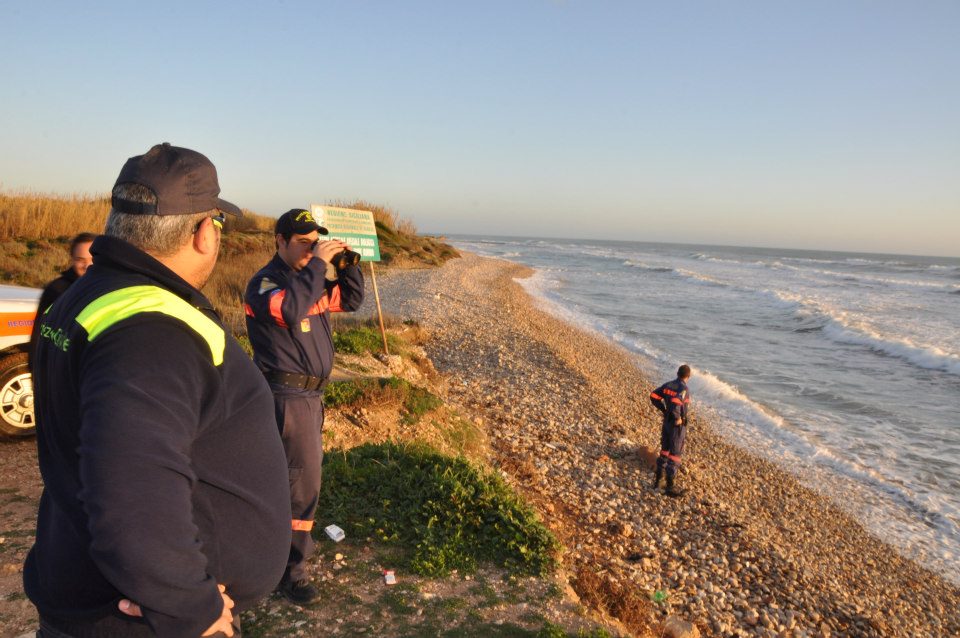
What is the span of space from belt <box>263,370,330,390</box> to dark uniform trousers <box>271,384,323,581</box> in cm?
4

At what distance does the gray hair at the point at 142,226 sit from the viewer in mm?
1646

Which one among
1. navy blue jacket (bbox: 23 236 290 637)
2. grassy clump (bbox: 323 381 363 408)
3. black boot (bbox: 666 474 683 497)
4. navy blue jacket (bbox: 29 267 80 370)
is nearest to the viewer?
navy blue jacket (bbox: 23 236 290 637)

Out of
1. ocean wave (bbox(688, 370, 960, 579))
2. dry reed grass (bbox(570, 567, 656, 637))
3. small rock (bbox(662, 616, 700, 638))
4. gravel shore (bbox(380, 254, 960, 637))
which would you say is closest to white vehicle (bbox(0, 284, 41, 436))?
→ gravel shore (bbox(380, 254, 960, 637))

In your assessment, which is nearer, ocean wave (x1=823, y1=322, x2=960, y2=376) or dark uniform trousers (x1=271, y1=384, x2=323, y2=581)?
dark uniform trousers (x1=271, y1=384, x2=323, y2=581)

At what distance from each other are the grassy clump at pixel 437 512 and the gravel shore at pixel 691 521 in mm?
679

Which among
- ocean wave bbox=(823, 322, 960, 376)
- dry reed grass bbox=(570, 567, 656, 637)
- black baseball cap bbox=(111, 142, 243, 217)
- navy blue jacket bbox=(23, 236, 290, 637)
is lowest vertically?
dry reed grass bbox=(570, 567, 656, 637)

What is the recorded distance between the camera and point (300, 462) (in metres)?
3.76

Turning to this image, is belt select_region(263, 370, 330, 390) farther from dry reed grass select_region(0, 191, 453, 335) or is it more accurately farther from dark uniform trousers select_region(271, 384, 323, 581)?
dry reed grass select_region(0, 191, 453, 335)

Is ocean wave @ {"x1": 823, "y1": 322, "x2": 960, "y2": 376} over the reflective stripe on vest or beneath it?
beneath

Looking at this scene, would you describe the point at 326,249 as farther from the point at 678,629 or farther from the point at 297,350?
the point at 678,629

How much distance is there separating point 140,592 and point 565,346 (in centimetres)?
1502

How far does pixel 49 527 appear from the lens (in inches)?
65.1

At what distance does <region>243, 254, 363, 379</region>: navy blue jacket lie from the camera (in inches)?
141

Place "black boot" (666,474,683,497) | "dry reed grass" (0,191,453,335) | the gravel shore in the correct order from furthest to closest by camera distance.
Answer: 1. "dry reed grass" (0,191,453,335)
2. "black boot" (666,474,683,497)
3. the gravel shore
